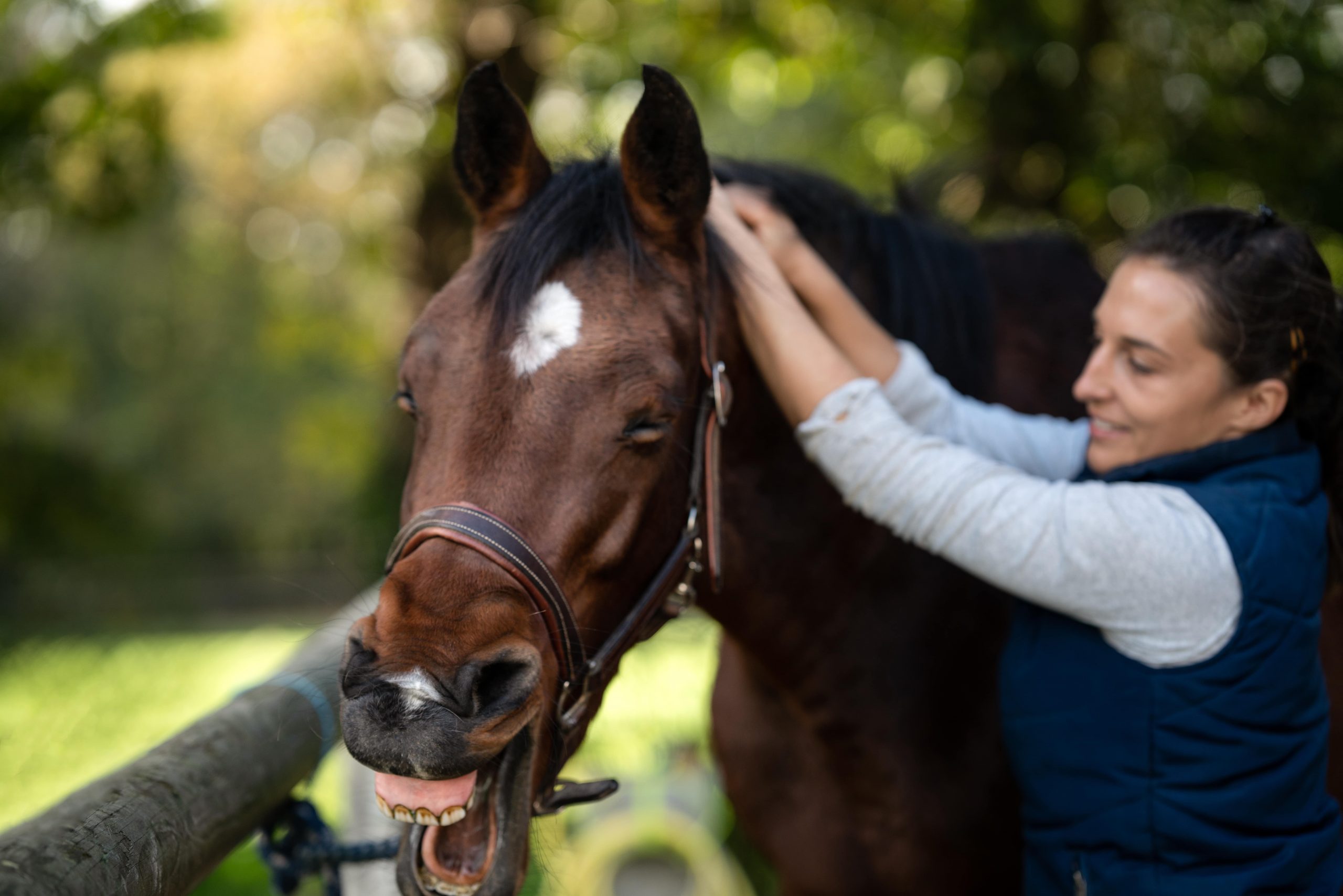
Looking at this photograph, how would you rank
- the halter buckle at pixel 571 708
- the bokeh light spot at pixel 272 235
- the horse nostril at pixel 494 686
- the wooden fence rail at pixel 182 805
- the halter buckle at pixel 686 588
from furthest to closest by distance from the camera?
the bokeh light spot at pixel 272 235 → the halter buckle at pixel 686 588 → the halter buckle at pixel 571 708 → the horse nostril at pixel 494 686 → the wooden fence rail at pixel 182 805

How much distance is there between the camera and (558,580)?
157cm

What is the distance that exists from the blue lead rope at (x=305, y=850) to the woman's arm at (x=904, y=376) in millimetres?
1383

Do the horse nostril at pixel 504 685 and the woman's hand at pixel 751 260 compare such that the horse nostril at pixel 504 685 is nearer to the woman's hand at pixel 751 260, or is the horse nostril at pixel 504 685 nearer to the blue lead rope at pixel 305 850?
the blue lead rope at pixel 305 850

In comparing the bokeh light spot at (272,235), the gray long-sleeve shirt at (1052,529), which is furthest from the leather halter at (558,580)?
the bokeh light spot at (272,235)

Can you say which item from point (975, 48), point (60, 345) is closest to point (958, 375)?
point (975, 48)

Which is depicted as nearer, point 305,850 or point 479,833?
point 479,833

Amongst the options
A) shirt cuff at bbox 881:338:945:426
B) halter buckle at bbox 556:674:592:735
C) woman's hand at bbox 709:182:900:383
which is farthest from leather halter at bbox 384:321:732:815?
shirt cuff at bbox 881:338:945:426

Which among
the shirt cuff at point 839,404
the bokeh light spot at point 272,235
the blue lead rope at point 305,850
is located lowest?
the bokeh light spot at point 272,235

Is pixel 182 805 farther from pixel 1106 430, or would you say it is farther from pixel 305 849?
pixel 1106 430

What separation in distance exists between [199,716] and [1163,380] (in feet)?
8.55

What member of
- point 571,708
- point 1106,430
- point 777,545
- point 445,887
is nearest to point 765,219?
point 777,545

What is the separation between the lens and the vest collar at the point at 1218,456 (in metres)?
1.87

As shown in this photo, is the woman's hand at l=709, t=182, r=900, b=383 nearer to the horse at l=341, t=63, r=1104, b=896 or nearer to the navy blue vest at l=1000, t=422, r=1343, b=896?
the horse at l=341, t=63, r=1104, b=896

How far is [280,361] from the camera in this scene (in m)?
20.1
